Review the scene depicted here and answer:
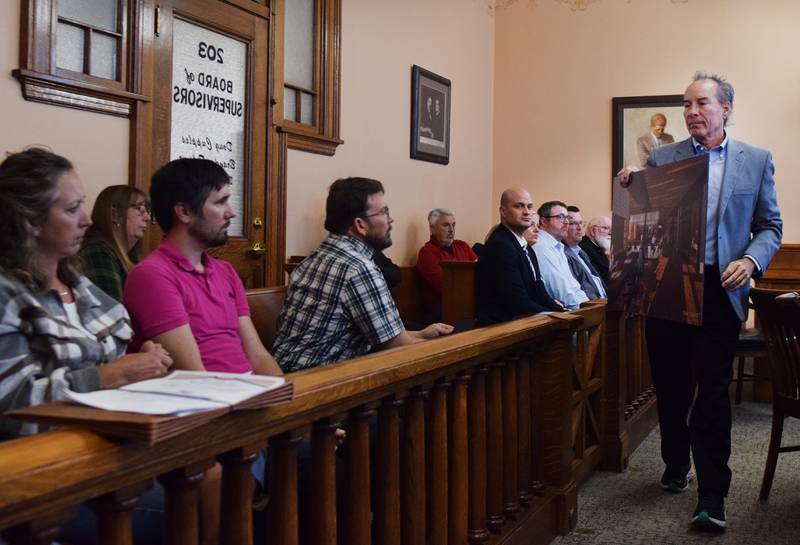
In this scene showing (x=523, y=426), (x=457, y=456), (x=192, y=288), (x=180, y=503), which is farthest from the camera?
(x=523, y=426)

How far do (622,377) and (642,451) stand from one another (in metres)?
0.52

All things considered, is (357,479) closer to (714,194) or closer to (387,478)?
(387,478)

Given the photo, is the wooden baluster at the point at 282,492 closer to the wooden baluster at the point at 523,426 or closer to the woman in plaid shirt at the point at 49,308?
the woman in plaid shirt at the point at 49,308

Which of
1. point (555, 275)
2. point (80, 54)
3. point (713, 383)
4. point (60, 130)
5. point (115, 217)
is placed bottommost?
point (713, 383)

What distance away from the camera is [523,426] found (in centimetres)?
267

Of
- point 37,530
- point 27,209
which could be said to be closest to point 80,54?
point 27,209

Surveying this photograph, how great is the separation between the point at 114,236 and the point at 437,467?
184 cm

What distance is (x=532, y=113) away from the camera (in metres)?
7.59

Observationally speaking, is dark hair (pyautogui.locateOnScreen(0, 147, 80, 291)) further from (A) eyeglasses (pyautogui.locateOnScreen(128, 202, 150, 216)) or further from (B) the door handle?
(B) the door handle

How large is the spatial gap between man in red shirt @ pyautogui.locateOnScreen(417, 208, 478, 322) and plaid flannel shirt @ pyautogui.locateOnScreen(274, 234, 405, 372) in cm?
318

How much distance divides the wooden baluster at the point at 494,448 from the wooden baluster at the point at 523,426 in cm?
23

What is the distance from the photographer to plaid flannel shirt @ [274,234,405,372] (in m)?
2.51

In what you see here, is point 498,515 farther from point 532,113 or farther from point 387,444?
point 532,113

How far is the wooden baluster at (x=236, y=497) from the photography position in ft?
4.25
